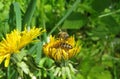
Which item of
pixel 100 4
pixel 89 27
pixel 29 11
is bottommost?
Result: pixel 89 27

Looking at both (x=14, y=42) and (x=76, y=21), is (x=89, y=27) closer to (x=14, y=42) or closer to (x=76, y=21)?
(x=76, y=21)

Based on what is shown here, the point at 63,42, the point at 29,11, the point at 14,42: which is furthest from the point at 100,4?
the point at 14,42

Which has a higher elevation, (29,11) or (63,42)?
(29,11)

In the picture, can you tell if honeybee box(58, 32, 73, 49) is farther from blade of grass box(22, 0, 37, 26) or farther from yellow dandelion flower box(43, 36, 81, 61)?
blade of grass box(22, 0, 37, 26)

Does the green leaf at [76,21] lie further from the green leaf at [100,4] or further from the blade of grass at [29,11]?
the blade of grass at [29,11]

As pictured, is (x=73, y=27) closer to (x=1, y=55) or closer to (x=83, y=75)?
(x=83, y=75)

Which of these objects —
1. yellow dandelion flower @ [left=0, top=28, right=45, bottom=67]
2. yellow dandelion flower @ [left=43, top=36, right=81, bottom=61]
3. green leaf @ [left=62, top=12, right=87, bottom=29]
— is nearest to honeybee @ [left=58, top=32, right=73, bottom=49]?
yellow dandelion flower @ [left=43, top=36, right=81, bottom=61]

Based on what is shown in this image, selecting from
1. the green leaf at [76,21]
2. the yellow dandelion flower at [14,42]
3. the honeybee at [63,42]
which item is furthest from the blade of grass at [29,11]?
the green leaf at [76,21]
